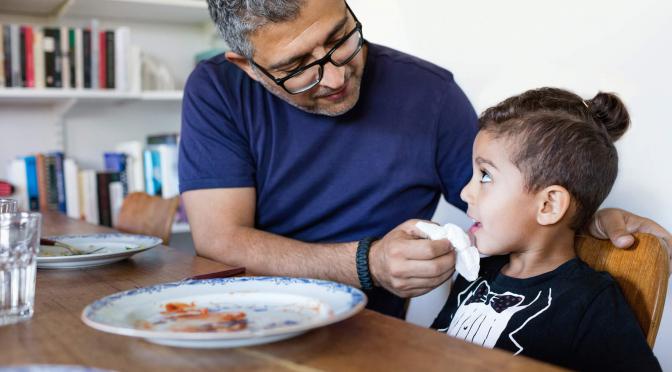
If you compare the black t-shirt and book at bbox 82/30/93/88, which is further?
book at bbox 82/30/93/88

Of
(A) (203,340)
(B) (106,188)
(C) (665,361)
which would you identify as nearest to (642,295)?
(C) (665,361)

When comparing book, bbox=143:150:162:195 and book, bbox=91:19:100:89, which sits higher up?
book, bbox=91:19:100:89

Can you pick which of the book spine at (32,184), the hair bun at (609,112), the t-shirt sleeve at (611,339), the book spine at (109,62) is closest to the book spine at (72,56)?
the book spine at (109,62)

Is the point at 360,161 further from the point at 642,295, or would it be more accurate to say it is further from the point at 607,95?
the point at 642,295

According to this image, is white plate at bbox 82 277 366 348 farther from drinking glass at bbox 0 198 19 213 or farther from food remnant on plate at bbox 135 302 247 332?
drinking glass at bbox 0 198 19 213

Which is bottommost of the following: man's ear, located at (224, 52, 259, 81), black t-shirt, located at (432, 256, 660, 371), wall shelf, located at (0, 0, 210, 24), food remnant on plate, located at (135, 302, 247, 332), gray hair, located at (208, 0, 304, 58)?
black t-shirt, located at (432, 256, 660, 371)

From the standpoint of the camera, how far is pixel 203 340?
667mm

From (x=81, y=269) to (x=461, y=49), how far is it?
1.19 meters

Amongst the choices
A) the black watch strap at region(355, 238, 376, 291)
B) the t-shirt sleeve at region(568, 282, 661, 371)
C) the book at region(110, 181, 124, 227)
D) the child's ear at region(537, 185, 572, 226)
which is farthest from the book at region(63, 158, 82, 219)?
the t-shirt sleeve at region(568, 282, 661, 371)

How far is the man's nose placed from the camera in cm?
131

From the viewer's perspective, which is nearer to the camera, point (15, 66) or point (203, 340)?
point (203, 340)

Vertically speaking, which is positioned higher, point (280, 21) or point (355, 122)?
point (280, 21)

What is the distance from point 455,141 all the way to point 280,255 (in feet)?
1.65

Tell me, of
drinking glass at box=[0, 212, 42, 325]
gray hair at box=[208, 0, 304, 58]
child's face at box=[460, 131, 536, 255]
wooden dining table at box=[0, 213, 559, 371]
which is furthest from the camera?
gray hair at box=[208, 0, 304, 58]
